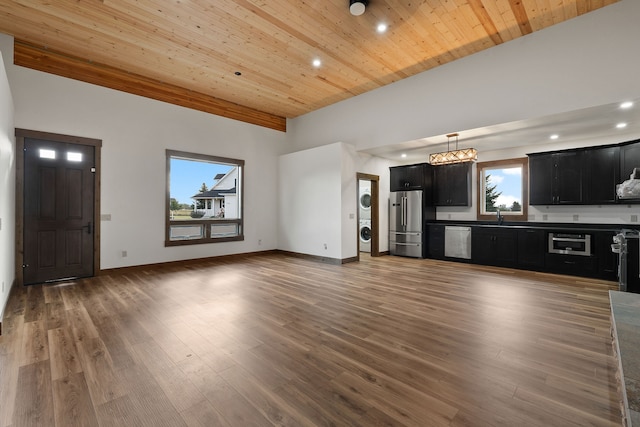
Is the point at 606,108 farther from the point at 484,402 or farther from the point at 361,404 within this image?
the point at 361,404

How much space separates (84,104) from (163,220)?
8.08 ft

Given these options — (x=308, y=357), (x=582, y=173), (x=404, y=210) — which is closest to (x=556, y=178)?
(x=582, y=173)

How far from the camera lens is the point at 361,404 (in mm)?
1733

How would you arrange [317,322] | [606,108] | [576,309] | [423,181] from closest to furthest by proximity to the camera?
[317,322], [576,309], [606,108], [423,181]

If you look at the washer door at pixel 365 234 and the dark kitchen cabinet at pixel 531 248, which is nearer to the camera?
the dark kitchen cabinet at pixel 531 248

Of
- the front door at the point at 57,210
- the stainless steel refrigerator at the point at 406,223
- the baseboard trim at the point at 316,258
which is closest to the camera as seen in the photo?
the front door at the point at 57,210

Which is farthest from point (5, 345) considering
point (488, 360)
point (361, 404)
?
point (488, 360)

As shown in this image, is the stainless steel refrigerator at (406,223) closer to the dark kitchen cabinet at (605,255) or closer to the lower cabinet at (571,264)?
the lower cabinet at (571,264)

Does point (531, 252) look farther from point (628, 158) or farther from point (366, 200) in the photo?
point (366, 200)

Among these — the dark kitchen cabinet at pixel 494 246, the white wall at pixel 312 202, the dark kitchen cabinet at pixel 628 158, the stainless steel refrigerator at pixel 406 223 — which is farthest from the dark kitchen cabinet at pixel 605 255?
the white wall at pixel 312 202

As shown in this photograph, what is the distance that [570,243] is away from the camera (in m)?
5.24

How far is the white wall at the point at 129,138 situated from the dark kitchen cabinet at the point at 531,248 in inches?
253

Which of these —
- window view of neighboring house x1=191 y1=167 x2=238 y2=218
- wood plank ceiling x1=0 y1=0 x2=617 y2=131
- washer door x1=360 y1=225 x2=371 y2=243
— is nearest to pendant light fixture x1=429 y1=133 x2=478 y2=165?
wood plank ceiling x1=0 y1=0 x2=617 y2=131

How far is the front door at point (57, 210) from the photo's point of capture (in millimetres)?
4574
